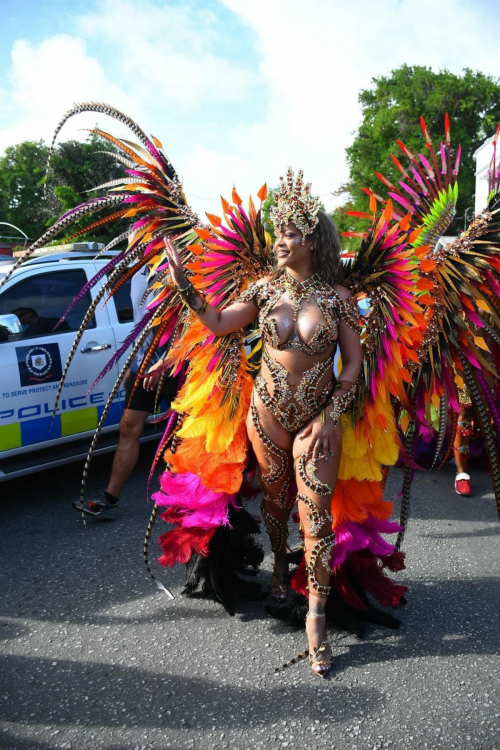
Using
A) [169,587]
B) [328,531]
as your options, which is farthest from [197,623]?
[328,531]

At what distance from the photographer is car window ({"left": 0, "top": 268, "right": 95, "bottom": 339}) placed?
4.39 m

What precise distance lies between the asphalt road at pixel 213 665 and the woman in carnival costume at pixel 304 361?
5.9 inches

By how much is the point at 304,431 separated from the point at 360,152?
29.1 meters

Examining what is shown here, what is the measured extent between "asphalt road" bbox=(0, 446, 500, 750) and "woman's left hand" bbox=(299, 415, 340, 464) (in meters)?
0.91

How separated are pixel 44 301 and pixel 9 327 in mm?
464

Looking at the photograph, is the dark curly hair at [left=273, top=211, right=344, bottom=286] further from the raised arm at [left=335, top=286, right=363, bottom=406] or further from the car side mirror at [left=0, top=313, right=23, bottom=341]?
the car side mirror at [left=0, top=313, right=23, bottom=341]

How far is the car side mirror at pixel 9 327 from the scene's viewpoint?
164 inches

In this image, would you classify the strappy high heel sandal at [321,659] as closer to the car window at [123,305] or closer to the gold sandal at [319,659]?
the gold sandal at [319,659]

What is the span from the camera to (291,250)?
103 inches

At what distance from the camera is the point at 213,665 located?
266 cm

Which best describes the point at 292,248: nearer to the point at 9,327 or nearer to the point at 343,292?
the point at 343,292

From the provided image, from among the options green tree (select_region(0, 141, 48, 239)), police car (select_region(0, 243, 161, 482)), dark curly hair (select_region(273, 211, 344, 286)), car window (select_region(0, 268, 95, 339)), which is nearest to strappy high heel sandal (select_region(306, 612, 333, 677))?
dark curly hair (select_region(273, 211, 344, 286))

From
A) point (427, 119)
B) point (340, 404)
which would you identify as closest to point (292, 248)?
point (340, 404)

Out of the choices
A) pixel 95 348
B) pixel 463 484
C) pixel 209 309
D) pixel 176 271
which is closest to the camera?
pixel 176 271
